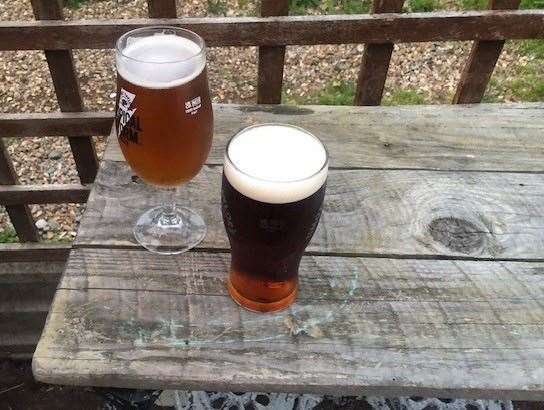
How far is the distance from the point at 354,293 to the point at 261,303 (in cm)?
15

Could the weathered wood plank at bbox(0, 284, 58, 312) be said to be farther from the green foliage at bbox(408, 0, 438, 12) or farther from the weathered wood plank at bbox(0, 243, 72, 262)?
the green foliage at bbox(408, 0, 438, 12)

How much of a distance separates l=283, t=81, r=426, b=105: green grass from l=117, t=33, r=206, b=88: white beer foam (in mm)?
1716

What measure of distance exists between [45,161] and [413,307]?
1.98 meters

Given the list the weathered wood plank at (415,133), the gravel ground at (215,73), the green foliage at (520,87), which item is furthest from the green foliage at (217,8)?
the weathered wood plank at (415,133)

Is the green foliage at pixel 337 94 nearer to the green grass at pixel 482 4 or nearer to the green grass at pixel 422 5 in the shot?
the green grass at pixel 422 5

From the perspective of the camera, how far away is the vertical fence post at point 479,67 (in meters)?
1.50

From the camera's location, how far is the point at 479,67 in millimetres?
1551

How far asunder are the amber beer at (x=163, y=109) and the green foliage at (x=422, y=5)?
2283 mm

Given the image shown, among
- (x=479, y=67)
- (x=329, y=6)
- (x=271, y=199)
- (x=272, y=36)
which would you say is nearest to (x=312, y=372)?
(x=271, y=199)

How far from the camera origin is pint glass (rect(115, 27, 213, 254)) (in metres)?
0.86

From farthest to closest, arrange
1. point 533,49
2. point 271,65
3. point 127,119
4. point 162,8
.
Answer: point 533,49, point 271,65, point 162,8, point 127,119

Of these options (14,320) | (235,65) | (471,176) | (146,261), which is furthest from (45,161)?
(471,176)

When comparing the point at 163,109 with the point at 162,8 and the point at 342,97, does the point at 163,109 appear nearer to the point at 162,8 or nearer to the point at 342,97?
the point at 162,8

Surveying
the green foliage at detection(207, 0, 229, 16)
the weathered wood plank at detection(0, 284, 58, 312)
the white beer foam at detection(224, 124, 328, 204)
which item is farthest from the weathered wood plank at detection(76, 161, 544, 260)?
the green foliage at detection(207, 0, 229, 16)
